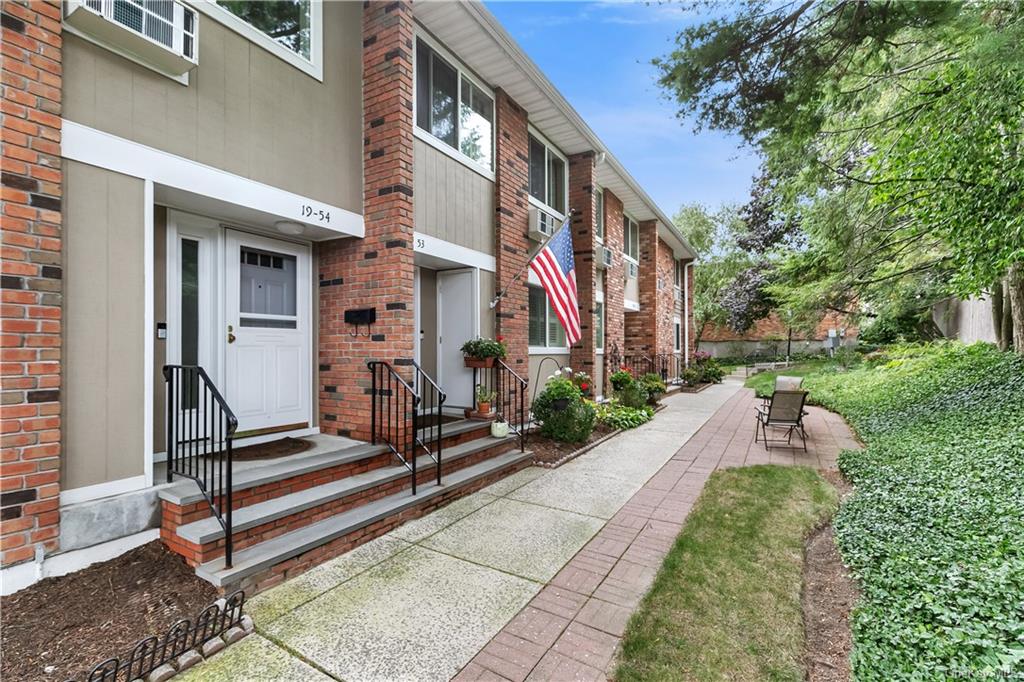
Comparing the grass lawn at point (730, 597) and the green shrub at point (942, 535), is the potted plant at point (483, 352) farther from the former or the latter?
the green shrub at point (942, 535)

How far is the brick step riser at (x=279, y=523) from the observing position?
300cm

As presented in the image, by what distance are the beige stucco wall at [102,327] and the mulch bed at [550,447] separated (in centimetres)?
440

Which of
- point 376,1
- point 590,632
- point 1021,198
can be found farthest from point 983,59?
point 376,1

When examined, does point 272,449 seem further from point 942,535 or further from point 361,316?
point 942,535

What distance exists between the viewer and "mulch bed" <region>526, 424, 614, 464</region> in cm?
633

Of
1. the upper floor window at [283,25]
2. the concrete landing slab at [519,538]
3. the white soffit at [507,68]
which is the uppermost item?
the white soffit at [507,68]

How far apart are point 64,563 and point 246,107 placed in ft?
12.0

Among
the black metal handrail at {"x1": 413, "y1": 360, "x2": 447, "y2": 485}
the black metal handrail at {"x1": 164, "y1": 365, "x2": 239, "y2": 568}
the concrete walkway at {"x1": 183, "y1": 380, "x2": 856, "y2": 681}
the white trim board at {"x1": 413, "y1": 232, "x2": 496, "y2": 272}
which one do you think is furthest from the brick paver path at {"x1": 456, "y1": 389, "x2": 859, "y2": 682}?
the white trim board at {"x1": 413, "y1": 232, "x2": 496, "y2": 272}

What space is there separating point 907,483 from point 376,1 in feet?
23.8

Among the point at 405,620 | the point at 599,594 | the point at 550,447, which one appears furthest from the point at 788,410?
the point at 405,620

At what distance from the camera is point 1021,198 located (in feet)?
15.8

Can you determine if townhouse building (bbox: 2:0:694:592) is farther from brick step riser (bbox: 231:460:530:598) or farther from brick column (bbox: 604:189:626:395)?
brick column (bbox: 604:189:626:395)

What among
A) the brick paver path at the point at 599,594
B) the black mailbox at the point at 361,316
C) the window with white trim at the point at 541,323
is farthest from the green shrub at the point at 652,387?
the black mailbox at the point at 361,316

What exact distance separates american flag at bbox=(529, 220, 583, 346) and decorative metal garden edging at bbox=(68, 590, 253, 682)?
4.86 meters
